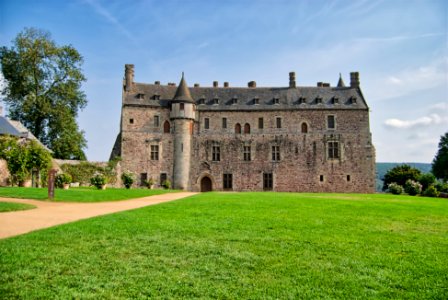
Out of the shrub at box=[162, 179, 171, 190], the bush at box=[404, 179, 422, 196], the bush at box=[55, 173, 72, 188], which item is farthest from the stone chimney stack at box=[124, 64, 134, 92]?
the bush at box=[404, 179, 422, 196]

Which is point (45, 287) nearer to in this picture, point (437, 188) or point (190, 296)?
point (190, 296)

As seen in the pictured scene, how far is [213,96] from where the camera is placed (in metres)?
37.8

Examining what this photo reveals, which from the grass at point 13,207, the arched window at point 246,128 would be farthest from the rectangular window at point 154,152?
the grass at point 13,207

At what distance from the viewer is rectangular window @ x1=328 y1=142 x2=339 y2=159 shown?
3566 cm

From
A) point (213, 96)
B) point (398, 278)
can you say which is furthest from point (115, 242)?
point (213, 96)

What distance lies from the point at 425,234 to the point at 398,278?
13.6ft

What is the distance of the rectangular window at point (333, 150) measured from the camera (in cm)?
3566

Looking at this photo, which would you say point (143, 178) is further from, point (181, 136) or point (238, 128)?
point (238, 128)

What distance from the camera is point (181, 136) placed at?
34.9 m

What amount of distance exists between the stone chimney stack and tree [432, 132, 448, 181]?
143 ft

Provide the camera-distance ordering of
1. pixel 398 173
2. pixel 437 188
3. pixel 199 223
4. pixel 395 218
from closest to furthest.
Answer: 1. pixel 199 223
2. pixel 395 218
3. pixel 437 188
4. pixel 398 173

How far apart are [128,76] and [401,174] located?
33828 millimetres

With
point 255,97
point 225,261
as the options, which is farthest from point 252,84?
point 225,261

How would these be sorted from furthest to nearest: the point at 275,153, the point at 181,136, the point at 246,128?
the point at 246,128, the point at 275,153, the point at 181,136
